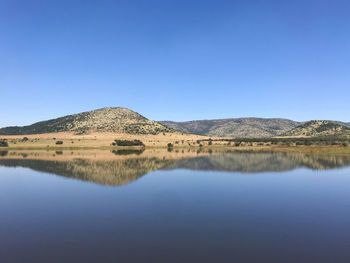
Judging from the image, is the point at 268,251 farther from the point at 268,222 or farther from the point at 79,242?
the point at 79,242

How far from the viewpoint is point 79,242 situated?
16641 millimetres

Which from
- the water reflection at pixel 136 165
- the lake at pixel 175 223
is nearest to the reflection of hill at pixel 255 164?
the water reflection at pixel 136 165

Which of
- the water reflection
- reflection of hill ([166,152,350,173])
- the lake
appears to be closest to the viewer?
the lake

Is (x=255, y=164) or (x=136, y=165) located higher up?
(x=136, y=165)

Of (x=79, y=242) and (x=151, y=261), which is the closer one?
(x=151, y=261)

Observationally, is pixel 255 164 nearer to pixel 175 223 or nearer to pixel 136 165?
pixel 136 165

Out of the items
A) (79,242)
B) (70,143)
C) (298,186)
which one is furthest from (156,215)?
(70,143)

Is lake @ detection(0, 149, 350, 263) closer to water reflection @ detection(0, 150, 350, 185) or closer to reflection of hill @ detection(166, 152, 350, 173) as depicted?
water reflection @ detection(0, 150, 350, 185)

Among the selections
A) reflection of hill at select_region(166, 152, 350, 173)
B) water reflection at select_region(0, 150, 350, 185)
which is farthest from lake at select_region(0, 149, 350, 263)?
reflection of hill at select_region(166, 152, 350, 173)

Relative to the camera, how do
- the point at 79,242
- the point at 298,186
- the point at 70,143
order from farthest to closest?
1. the point at 70,143
2. the point at 298,186
3. the point at 79,242

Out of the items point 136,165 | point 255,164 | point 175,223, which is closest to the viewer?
point 175,223

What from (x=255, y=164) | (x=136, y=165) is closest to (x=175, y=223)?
(x=136, y=165)

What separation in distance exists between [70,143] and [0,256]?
14961 cm

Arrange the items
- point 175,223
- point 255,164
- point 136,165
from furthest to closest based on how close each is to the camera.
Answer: point 255,164
point 136,165
point 175,223
